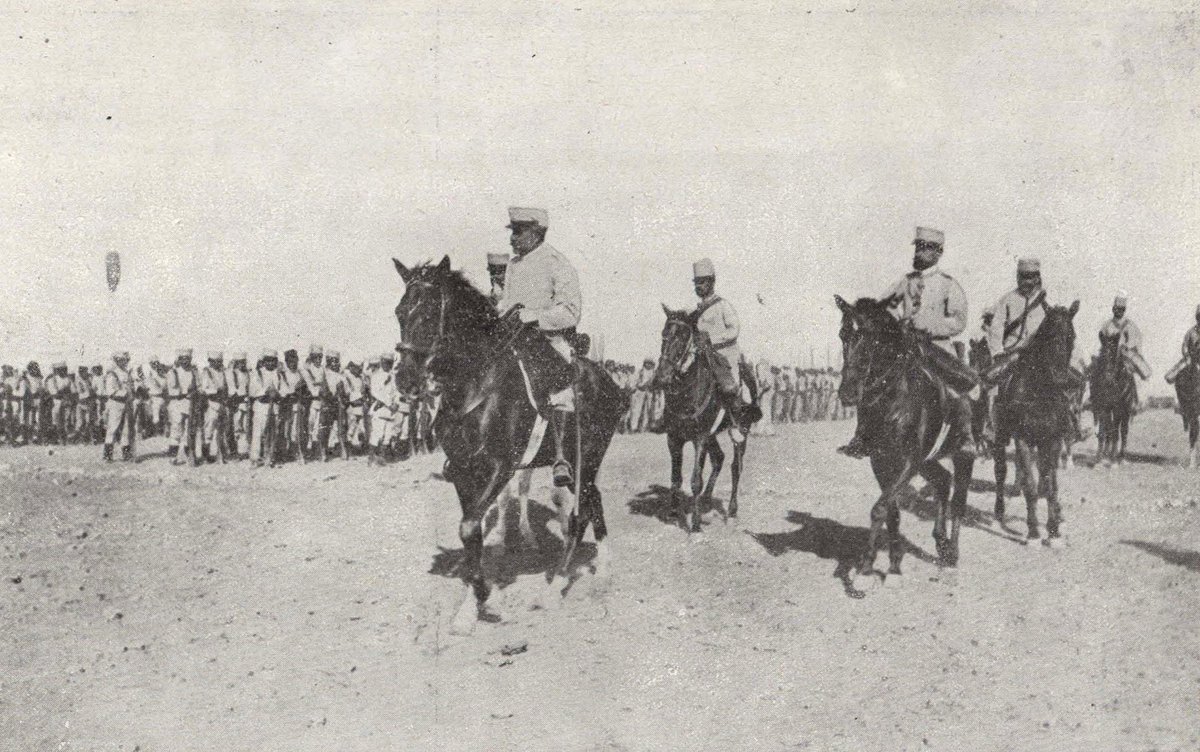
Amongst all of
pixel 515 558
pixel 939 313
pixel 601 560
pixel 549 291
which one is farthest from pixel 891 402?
pixel 515 558

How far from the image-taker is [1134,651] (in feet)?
22.2

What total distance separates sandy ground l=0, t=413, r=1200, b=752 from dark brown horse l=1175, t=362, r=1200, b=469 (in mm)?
4952

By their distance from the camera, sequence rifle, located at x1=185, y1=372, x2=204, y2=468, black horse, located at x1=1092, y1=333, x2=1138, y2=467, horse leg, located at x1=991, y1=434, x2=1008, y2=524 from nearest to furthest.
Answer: horse leg, located at x1=991, y1=434, x2=1008, y2=524 → black horse, located at x1=1092, y1=333, x2=1138, y2=467 → rifle, located at x1=185, y1=372, x2=204, y2=468

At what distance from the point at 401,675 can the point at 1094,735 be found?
465 centimetres

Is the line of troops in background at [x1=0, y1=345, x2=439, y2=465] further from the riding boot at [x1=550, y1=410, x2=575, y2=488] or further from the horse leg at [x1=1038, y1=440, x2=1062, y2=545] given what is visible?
the horse leg at [x1=1038, y1=440, x2=1062, y2=545]

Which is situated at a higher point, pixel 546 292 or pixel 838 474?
pixel 546 292

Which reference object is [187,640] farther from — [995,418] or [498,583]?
[995,418]

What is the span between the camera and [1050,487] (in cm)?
1017

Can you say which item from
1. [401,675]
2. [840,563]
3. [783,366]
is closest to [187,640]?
[401,675]

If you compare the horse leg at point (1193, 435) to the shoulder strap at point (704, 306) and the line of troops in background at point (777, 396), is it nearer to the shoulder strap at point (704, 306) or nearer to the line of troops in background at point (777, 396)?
the shoulder strap at point (704, 306)

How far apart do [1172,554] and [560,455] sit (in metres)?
6.21

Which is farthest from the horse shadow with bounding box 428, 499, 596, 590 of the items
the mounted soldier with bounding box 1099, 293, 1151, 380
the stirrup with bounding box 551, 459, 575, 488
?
the mounted soldier with bounding box 1099, 293, 1151, 380

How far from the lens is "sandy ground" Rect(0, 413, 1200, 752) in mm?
6082

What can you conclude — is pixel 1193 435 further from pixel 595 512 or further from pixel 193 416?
pixel 193 416
